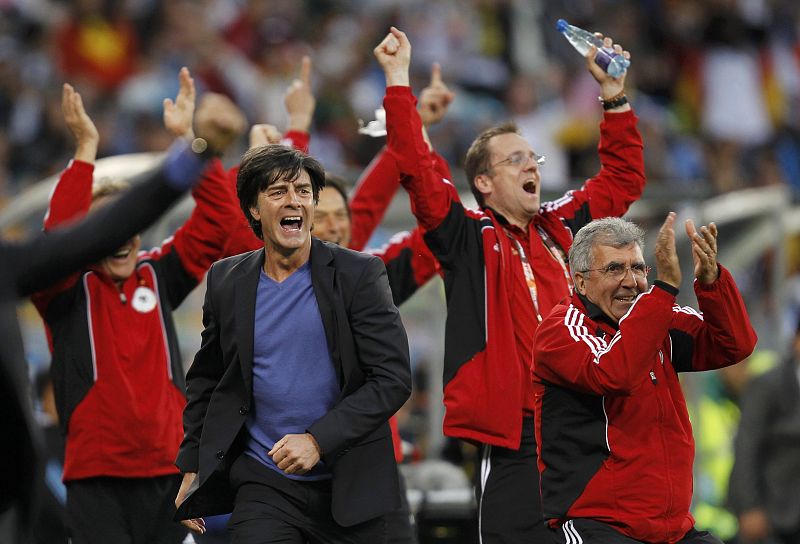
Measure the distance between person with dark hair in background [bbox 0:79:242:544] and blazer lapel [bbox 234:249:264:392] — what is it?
1288mm

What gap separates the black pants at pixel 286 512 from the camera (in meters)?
4.97

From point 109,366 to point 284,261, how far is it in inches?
46.2

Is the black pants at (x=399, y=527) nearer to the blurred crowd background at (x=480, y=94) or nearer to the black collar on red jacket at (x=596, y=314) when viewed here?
the black collar on red jacket at (x=596, y=314)

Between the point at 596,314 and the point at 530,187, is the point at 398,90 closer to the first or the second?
the point at 530,187

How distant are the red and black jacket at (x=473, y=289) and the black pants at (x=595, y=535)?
64cm

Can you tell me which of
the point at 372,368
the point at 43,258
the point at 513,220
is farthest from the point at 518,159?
the point at 43,258

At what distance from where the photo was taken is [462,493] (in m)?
8.18

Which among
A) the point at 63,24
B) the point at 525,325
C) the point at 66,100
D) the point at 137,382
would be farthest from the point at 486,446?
the point at 63,24

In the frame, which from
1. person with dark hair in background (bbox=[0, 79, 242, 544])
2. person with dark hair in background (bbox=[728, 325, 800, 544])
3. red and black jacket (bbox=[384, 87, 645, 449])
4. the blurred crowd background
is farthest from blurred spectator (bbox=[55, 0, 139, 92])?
person with dark hair in background (bbox=[0, 79, 242, 544])

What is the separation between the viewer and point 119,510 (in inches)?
235

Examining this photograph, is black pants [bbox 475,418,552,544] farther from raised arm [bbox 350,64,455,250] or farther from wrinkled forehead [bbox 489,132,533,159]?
raised arm [bbox 350,64,455,250]

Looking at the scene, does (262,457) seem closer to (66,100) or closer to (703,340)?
(703,340)

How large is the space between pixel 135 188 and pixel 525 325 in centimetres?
256

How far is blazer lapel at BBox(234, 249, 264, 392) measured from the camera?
5082 millimetres
